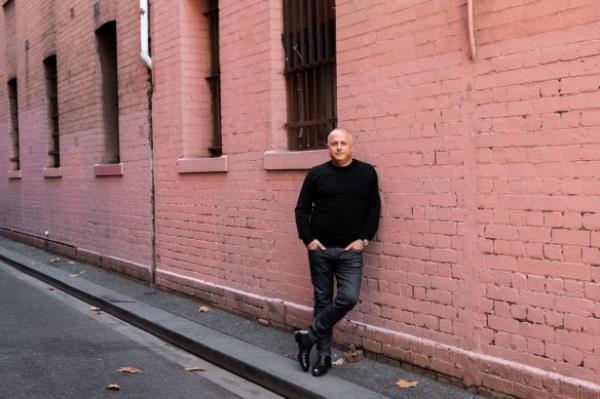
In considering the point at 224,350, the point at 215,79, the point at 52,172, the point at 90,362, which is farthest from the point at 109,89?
the point at 224,350

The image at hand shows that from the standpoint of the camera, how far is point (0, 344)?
23.8 ft

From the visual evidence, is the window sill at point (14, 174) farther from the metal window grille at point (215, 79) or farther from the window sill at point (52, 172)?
the metal window grille at point (215, 79)

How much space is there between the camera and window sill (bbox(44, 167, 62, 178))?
577 inches

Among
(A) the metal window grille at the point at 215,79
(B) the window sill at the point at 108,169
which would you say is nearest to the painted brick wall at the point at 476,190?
(A) the metal window grille at the point at 215,79

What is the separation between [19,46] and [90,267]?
7016 millimetres

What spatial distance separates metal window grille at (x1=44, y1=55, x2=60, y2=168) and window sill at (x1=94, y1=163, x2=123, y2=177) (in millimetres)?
3383

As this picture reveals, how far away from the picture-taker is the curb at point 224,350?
5375 millimetres

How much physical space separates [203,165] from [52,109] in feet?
25.9

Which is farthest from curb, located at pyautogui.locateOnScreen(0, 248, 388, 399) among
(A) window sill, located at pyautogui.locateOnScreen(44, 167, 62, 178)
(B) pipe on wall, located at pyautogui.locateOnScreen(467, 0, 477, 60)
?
(A) window sill, located at pyautogui.locateOnScreen(44, 167, 62, 178)

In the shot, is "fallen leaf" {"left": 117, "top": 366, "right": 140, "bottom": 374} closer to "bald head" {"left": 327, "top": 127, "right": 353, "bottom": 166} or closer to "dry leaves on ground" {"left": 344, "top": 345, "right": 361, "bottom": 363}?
"dry leaves on ground" {"left": 344, "top": 345, "right": 361, "bottom": 363}

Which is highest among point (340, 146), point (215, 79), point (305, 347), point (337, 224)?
point (215, 79)

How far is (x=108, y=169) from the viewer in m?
12.0

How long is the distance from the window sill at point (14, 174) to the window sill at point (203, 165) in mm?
9467

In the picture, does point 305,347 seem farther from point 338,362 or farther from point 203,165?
point 203,165
